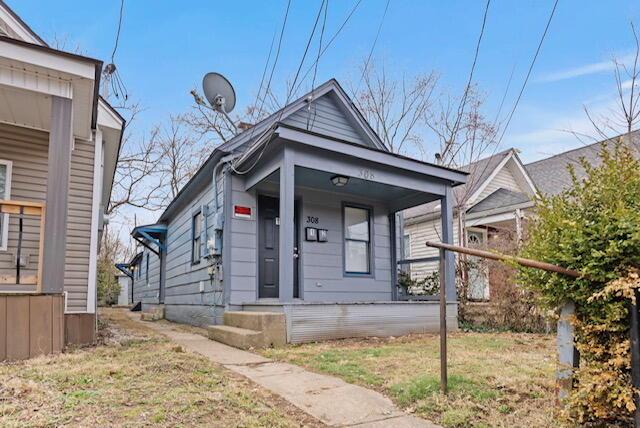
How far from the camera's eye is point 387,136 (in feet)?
59.2

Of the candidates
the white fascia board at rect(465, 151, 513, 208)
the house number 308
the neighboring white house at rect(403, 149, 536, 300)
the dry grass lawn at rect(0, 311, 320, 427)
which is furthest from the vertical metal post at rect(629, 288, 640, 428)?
the white fascia board at rect(465, 151, 513, 208)

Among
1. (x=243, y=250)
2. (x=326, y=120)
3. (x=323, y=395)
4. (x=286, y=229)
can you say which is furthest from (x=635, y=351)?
(x=326, y=120)

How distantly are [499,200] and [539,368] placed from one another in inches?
413

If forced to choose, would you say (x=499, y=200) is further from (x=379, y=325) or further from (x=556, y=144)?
(x=379, y=325)

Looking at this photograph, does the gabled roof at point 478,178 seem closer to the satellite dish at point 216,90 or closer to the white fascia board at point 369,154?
the white fascia board at point 369,154

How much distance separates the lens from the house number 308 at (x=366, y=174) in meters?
7.45

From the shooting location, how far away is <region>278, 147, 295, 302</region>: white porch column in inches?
239

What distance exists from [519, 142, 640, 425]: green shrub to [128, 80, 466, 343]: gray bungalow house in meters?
3.93

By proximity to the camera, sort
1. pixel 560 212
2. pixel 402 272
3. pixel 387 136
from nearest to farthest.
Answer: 1. pixel 560 212
2. pixel 402 272
3. pixel 387 136

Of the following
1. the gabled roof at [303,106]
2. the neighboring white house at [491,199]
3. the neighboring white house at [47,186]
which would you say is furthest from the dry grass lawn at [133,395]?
the neighboring white house at [491,199]

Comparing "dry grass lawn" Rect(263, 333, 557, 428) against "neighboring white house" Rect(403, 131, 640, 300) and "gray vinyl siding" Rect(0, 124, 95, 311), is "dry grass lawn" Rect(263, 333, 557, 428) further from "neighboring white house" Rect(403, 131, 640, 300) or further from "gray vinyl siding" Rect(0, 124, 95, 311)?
"neighboring white house" Rect(403, 131, 640, 300)

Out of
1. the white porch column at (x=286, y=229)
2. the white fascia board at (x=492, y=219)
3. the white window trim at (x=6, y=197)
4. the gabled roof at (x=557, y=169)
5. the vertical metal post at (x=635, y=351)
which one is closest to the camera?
the vertical metal post at (x=635, y=351)

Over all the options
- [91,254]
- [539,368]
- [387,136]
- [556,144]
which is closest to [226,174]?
[91,254]

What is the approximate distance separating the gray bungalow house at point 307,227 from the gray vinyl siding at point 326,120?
23 millimetres
